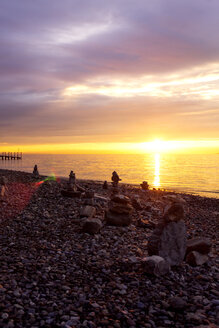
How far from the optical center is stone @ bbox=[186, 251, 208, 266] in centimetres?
1002

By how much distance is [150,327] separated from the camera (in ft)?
20.2

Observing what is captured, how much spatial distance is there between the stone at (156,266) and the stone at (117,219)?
576cm

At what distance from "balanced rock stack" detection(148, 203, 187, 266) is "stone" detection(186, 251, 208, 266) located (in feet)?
1.00

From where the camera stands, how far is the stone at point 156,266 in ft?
28.5

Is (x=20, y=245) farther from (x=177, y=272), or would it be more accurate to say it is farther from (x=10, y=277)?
(x=177, y=272)

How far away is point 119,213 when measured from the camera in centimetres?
1497

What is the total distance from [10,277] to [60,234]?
15.6 feet

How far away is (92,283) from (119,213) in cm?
705

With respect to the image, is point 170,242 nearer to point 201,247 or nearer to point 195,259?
point 195,259

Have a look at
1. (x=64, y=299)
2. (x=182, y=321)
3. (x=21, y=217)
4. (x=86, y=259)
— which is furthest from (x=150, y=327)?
(x=21, y=217)

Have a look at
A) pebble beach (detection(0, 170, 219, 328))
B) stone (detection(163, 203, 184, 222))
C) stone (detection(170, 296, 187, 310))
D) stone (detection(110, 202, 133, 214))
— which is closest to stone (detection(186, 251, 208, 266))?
pebble beach (detection(0, 170, 219, 328))

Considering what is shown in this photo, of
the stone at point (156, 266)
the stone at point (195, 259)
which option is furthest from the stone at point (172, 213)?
the stone at point (156, 266)

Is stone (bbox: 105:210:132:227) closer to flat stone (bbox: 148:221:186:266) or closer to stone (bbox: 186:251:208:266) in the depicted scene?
flat stone (bbox: 148:221:186:266)

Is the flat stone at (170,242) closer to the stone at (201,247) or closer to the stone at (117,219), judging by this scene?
the stone at (201,247)
